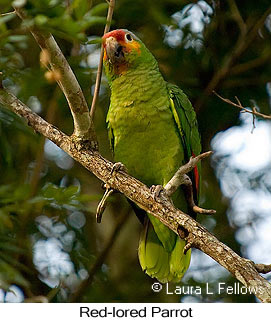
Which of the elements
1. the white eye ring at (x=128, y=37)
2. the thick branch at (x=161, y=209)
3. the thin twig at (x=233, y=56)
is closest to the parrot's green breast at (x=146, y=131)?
the white eye ring at (x=128, y=37)

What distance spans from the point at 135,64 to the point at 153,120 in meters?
0.37

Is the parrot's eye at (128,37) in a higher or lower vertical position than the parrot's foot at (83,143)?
higher

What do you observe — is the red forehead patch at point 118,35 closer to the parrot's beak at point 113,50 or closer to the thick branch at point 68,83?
the parrot's beak at point 113,50

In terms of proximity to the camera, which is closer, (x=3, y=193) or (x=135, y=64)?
(x=3, y=193)

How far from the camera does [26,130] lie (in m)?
2.99

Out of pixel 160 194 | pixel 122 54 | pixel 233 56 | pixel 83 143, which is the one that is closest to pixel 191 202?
pixel 160 194

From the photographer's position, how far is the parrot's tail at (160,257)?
2.79 m

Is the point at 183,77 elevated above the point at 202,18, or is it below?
below

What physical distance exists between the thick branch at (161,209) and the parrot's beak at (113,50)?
757 mm

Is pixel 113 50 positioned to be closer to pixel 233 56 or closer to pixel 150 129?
pixel 150 129

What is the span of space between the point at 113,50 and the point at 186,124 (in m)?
0.52

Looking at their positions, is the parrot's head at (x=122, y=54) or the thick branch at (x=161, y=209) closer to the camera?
the thick branch at (x=161, y=209)

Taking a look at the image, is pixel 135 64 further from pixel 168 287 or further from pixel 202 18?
pixel 168 287

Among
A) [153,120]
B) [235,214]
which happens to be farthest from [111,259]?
[153,120]
